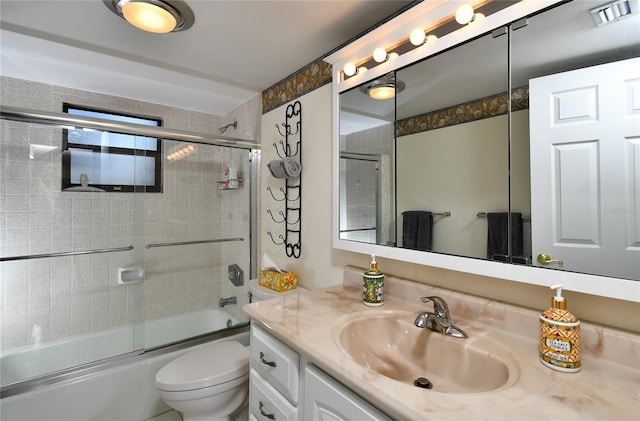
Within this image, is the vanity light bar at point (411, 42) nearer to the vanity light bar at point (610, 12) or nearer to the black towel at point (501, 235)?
the vanity light bar at point (610, 12)

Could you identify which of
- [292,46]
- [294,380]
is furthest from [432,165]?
[292,46]

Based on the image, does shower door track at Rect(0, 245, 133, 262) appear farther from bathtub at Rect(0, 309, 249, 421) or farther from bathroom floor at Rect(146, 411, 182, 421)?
bathroom floor at Rect(146, 411, 182, 421)

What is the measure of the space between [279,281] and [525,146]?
1395 mm

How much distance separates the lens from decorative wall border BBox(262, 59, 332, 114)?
1729mm

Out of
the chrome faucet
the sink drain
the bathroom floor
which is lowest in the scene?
the bathroom floor

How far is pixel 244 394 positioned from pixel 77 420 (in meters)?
0.92

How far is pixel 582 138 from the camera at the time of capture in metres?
0.78

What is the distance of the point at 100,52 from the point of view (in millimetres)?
1729

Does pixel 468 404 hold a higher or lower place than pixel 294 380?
higher

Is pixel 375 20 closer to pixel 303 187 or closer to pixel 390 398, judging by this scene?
pixel 303 187

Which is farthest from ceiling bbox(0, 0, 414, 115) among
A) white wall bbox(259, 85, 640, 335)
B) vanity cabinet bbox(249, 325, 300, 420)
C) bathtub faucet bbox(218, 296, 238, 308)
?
bathtub faucet bbox(218, 296, 238, 308)

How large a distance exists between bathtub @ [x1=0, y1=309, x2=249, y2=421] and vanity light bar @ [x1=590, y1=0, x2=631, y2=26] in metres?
2.41

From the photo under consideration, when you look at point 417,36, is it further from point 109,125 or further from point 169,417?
point 169,417

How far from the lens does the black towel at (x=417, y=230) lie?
44.8 inches
